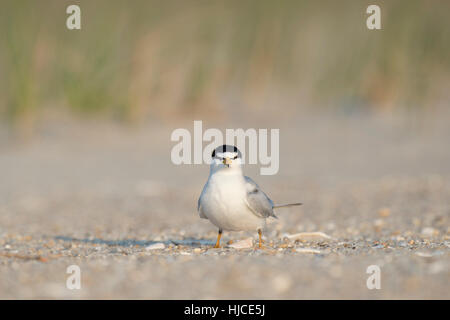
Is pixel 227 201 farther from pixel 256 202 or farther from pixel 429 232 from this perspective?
pixel 429 232

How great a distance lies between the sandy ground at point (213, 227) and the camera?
3.03 m

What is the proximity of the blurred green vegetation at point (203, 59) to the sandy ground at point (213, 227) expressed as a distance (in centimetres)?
54

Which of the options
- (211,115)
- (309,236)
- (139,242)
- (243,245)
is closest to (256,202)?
(243,245)

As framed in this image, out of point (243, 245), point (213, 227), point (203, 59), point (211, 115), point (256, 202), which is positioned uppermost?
point (203, 59)

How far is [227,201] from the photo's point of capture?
152 inches

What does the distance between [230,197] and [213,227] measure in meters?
1.99

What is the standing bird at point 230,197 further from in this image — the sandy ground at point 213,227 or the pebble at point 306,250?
the pebble at point 306,250

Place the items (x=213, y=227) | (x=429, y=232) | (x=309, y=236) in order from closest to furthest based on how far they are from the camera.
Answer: (x=309, y=236) < (x=429, y=232) < (x=213, y=227)

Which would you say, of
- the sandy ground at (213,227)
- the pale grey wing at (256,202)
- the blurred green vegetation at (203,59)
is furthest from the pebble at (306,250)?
the blurred green vegetation at (203,59)

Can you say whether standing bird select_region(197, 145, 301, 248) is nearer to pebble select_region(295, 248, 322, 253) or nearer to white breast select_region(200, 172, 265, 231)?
white breast select_region(200, 172, 265, 231)

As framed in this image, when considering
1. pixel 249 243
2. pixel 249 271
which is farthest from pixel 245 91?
pixel 249 271

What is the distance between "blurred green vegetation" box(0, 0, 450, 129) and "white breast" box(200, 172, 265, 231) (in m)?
6.84

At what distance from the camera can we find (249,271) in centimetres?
311

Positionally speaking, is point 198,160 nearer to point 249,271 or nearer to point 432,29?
point 432,29
